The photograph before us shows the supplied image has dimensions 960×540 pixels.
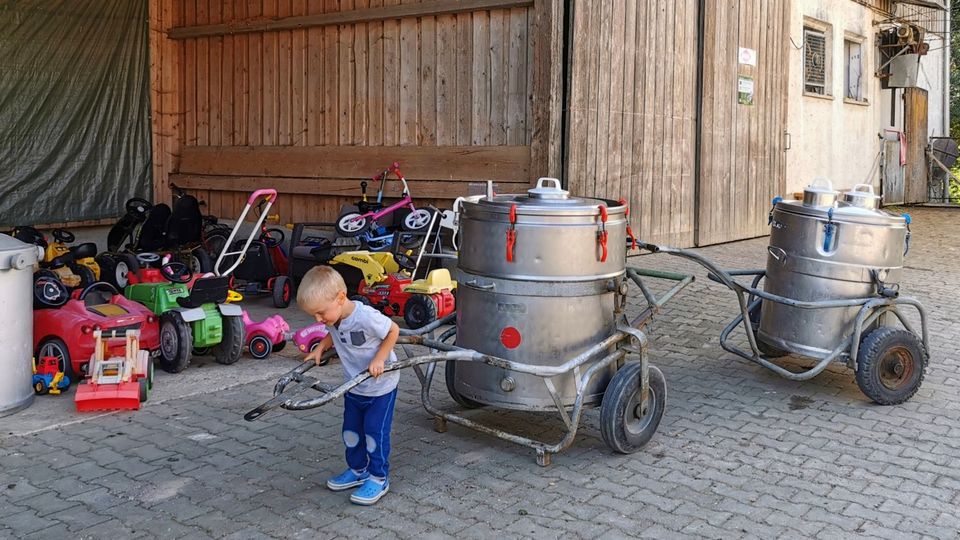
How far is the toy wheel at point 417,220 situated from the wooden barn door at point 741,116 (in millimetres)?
4591

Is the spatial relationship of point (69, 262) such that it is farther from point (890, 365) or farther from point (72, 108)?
point (890, 365)

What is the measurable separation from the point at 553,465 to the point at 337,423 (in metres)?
1.38

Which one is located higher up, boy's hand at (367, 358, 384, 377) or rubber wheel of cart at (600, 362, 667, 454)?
A: boy's hand at (367, 358, 384, 377)

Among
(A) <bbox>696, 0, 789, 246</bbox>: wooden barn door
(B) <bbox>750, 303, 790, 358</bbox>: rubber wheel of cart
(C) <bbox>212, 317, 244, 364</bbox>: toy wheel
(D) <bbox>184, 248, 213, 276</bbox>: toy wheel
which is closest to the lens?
(B) <bbox>750, 303, 790, 358</bbox>: rubber wheel of cart

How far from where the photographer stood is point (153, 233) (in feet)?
35.6

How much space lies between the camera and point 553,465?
Answer: 5004 millimetres

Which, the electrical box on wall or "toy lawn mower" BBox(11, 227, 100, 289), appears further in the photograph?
the electrical box on wall

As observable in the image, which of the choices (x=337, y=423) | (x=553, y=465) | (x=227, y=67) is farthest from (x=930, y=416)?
(x=227, y=67)

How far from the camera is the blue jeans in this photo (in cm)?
451

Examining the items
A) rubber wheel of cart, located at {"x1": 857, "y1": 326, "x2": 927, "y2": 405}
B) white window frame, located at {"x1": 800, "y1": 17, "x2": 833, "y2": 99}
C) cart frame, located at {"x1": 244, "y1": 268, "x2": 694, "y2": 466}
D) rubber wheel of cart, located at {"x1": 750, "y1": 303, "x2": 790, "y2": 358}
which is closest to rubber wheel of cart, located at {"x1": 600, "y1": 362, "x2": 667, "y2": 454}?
cart frame, located at {"x1": 244, "y1": 268, "x2": 694, "y2": 466}

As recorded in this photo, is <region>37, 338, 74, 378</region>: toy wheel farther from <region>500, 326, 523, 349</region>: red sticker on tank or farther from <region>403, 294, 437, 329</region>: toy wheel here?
<region>500, 326, 523, 349</region>: red sticker on tank

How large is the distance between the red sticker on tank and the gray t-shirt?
674 millimetres

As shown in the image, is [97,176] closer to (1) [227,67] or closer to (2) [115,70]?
(2) [115,70]

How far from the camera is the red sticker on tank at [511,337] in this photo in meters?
4.94
